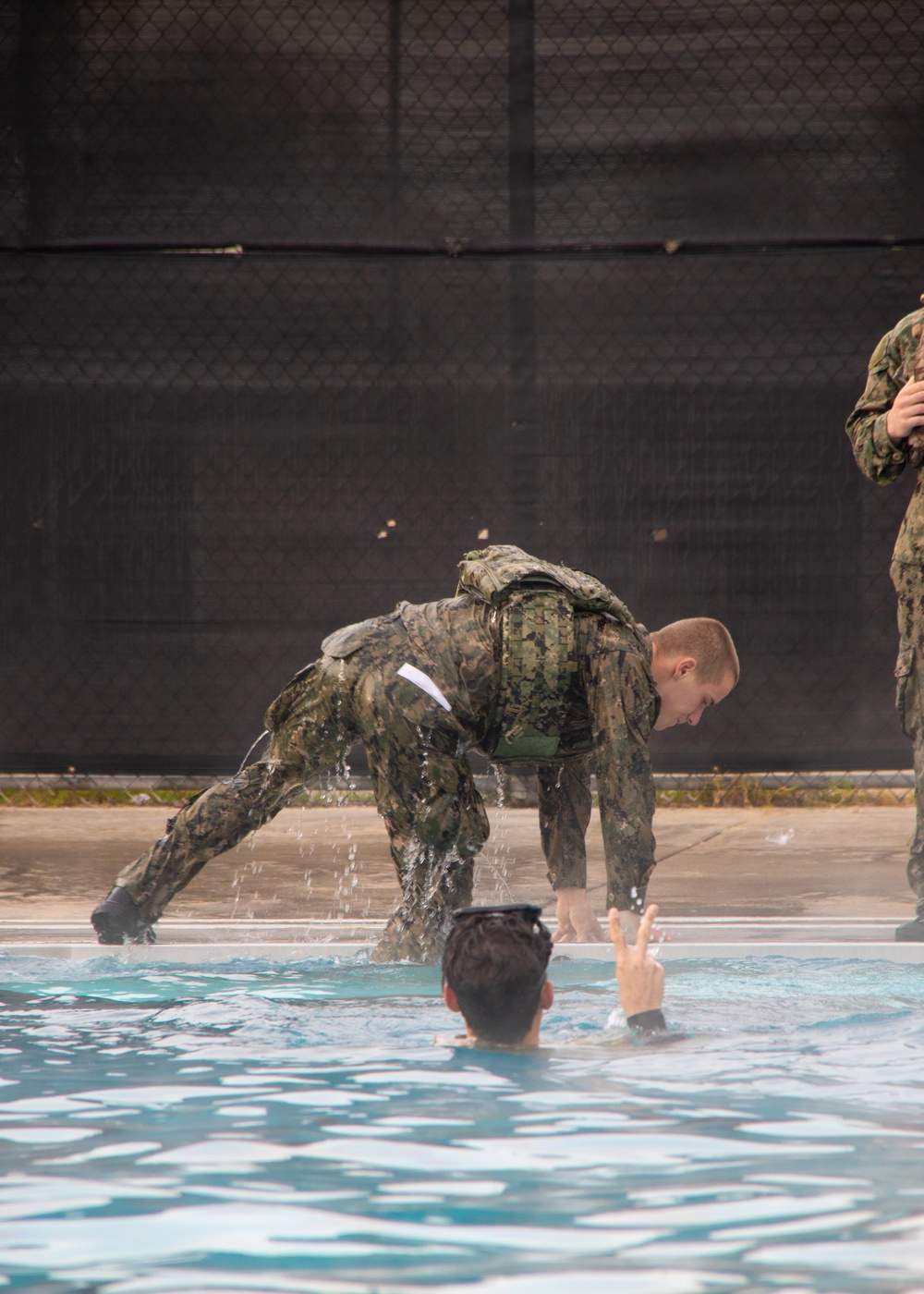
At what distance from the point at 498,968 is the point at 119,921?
4.58 ft

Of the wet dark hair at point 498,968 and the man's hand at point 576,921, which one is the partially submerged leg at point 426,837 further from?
the wet dark hair at point 498,968

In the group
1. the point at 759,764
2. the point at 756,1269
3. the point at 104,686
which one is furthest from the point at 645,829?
the point at 104,686

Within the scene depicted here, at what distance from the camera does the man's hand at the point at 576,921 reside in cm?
383

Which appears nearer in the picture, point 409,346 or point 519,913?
point 519,913

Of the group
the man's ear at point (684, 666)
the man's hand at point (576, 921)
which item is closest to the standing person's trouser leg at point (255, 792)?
the man's hand at point (576, 921)

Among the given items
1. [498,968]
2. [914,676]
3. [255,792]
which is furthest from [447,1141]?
[914,676]

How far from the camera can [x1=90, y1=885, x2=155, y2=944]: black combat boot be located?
379cm

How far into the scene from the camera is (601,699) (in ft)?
11.9

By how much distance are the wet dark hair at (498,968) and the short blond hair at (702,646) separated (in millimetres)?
1074

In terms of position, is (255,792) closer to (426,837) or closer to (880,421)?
(426,837)

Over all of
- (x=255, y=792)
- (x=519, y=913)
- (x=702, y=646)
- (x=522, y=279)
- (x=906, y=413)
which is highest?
(x=522, y=279)

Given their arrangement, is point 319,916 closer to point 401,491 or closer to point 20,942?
point 20,942

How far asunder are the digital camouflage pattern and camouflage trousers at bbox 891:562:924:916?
2.38 feet

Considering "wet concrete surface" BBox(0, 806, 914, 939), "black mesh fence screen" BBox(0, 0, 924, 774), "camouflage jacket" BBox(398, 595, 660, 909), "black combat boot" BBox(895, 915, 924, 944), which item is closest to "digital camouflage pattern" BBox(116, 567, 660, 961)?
"camouflage jacket" BBox(398, 595, 660, 909)
